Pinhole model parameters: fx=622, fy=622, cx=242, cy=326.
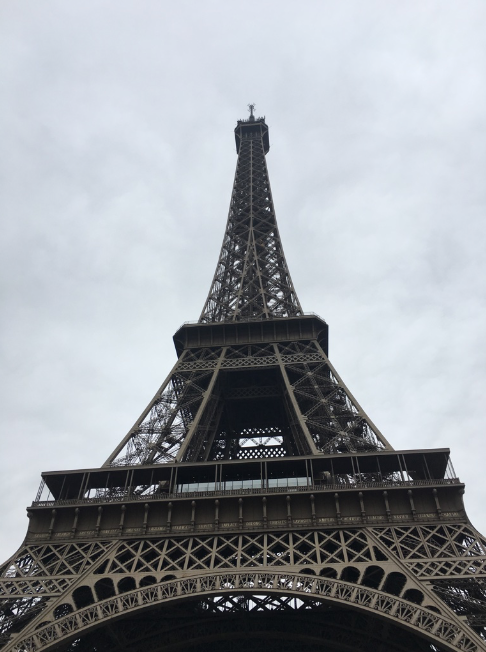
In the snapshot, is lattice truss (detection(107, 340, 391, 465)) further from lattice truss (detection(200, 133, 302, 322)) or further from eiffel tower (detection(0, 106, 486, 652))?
lattice truss (detection(200, 133, 302, 322))

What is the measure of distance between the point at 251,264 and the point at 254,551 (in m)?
30.5

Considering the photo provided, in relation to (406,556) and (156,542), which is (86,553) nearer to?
(156,542)

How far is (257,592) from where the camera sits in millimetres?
23594

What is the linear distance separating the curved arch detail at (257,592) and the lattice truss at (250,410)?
8.57 meters

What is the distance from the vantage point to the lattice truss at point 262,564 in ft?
78.5

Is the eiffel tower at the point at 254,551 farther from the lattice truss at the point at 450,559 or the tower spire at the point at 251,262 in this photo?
the tower spire at the point at 251,262

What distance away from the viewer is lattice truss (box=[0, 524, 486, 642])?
23.9 meters

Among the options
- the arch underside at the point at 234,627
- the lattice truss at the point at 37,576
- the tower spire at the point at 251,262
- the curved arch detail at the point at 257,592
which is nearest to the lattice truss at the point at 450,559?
the curved arch detail at the point at 257,592

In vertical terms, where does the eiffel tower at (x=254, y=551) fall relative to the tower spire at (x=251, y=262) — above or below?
below

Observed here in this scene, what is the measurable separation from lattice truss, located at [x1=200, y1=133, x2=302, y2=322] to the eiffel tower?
1240 centimetres

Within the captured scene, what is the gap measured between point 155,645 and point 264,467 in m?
9.44

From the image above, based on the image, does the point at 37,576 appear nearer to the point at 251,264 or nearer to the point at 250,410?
the point at 250,410

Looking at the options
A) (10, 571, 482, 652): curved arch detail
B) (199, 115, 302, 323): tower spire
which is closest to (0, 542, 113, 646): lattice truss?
(10, 571, 482, 652): curved arch detail

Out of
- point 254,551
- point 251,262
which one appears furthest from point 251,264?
point 254,551
